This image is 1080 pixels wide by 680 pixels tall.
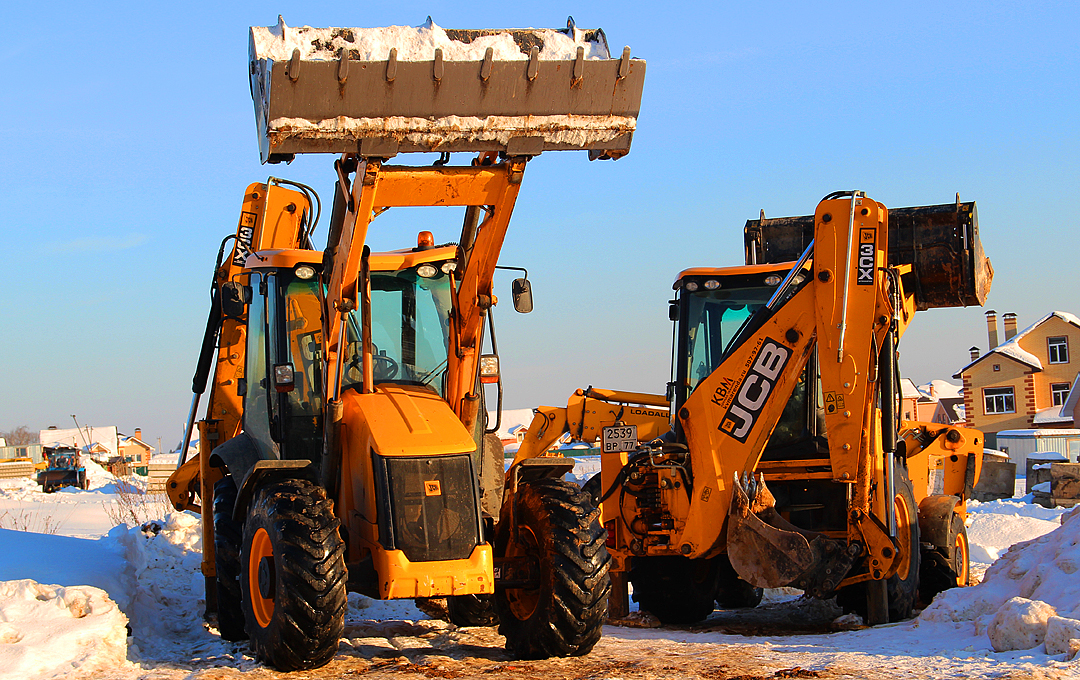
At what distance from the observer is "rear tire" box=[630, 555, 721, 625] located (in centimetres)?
885

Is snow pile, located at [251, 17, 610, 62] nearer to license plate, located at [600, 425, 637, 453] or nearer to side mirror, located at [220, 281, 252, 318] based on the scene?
side mirror, located at [220, 281, 252, 318]

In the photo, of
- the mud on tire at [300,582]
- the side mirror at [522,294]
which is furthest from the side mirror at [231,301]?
the side mirror at [522,294]

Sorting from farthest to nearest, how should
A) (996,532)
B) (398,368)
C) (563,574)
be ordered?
1. (996,532)
2. (398,368)
3. (563,574)

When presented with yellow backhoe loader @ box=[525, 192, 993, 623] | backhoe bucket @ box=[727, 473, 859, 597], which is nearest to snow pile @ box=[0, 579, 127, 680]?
yellow backhoe loader @ box=[525, 192, 993, 623]

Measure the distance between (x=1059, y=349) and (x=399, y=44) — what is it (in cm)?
4825

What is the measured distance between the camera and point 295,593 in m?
5.70

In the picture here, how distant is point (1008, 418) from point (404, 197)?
157 ft

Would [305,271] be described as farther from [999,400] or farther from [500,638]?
[999,400]

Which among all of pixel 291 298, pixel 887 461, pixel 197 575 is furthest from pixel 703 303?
pixel 197 575

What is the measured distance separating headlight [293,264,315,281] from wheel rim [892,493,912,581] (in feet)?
15.1

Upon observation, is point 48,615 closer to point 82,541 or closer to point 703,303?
point 82,541

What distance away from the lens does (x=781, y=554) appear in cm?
784

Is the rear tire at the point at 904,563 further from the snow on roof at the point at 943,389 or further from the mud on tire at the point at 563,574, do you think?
the snow on roof at the point at 943,389

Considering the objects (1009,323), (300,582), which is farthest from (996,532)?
(1009,323)
